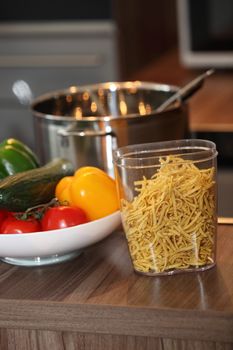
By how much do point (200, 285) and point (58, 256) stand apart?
0.23 metres

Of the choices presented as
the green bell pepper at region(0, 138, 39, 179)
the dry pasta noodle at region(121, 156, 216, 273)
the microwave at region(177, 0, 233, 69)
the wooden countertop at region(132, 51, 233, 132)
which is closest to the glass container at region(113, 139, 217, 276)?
the dry pasta noodle at region(121, 156, 216, 273)

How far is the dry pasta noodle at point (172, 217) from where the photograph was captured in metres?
1.26

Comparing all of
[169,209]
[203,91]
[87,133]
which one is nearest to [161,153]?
[169,209]

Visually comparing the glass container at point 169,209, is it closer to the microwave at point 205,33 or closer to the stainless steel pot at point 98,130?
the stainless steel pot at point 98,130

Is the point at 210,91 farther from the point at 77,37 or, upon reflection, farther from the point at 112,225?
the point at 112,225

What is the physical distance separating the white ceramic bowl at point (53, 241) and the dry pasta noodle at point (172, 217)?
6cm

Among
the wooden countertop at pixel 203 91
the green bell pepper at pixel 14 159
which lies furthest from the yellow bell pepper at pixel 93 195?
the wooden countertop at pixel 203 91

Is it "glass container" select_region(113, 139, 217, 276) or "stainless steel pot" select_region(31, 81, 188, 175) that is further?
"stainless steel pot" select_region(31, 81, 188, 175)

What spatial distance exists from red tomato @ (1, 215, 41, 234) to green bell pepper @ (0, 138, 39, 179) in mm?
165

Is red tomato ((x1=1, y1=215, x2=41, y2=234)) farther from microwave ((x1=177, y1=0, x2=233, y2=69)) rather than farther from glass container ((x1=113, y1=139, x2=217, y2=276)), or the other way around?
microwave ((x1=177, y1=0, x2=233, y2=69))

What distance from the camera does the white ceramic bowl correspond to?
1.31 m

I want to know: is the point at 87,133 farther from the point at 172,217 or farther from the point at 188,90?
the point at 172,217

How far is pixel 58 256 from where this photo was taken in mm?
1381

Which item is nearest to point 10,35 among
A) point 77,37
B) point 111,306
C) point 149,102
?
point 77,37
